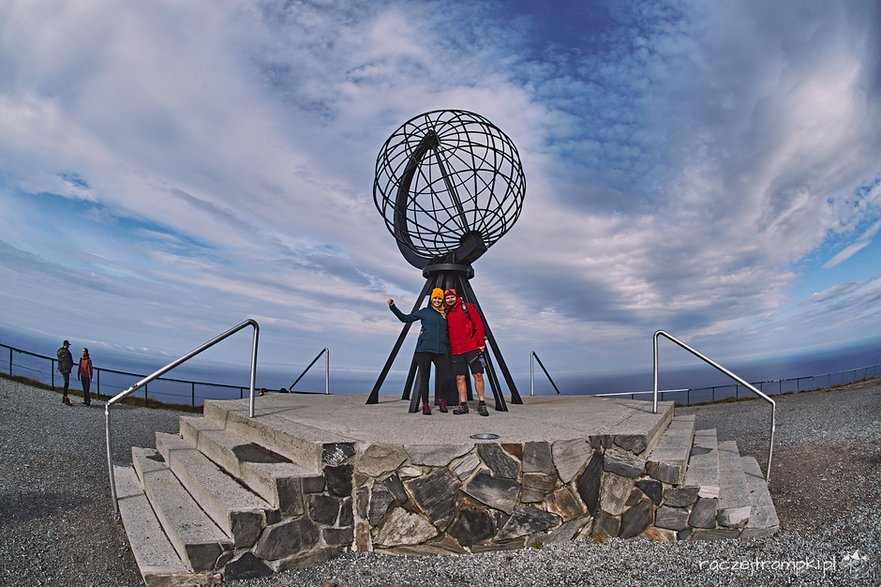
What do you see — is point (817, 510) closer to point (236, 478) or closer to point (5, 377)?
point (236, 478)

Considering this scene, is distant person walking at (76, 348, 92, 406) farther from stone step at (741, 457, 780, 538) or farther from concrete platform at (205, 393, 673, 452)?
stone step at (741, 457, 780, 538)

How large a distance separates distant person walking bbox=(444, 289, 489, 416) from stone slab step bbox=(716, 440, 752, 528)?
2642mm

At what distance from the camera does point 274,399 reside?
27.1 feet

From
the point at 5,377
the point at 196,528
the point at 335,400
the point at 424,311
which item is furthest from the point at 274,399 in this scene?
the point at 5,377

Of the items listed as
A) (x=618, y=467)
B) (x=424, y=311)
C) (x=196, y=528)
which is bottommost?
(x=196, y=528)

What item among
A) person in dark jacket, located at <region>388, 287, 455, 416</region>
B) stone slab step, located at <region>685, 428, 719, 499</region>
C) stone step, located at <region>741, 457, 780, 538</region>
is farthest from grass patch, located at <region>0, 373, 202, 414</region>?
stone step, located at <region>741, 457, 780, 538</region>

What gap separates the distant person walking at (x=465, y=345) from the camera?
22.0ft

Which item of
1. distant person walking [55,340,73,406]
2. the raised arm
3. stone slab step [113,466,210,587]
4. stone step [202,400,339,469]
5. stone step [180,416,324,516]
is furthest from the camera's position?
distant person walking [55,340,73,406]

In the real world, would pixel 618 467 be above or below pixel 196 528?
above

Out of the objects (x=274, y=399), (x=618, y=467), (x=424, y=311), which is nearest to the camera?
(x=618, y=467)

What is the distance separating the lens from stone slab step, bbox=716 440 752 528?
5.08m

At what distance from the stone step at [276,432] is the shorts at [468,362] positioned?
6.60 feet

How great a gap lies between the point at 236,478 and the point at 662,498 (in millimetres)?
3832

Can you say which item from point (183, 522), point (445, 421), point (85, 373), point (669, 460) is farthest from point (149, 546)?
point (85, 373)
